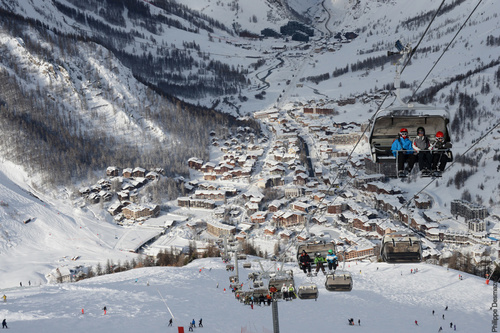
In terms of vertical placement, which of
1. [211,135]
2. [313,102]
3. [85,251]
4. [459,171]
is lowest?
[85,251]

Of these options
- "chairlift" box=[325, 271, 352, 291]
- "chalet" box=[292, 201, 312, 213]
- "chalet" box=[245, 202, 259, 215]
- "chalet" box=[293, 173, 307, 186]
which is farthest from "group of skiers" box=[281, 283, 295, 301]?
"chalet" box=[293, 173, 307, 186]

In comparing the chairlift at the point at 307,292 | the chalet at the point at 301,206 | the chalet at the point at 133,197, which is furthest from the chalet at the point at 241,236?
the chairlift at the point at 307,292

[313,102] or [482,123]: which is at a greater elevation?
[313,102]

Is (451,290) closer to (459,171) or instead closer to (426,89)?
(459,171)

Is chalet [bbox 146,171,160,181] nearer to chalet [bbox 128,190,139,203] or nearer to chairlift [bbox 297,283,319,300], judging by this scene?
chalet [bbox 128,190,139,203]

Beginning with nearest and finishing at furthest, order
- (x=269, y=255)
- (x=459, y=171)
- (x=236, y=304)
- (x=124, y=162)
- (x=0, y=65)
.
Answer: (x=236, y=304)
(x=269, y=255)
(x=459, y=171)
(x=124, y=162)
(x=0, y=65)

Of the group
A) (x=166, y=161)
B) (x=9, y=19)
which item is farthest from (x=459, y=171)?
(x=9, y=19)
